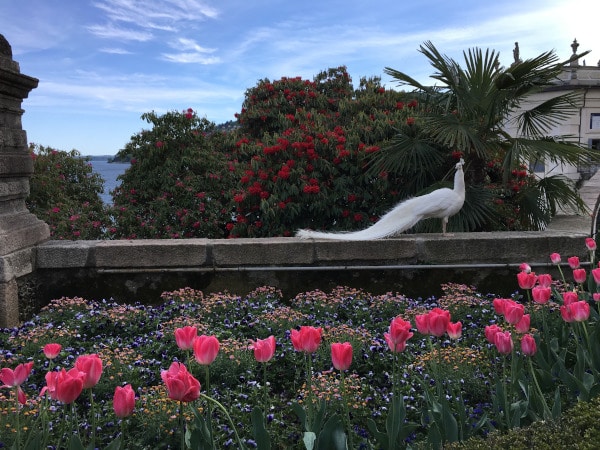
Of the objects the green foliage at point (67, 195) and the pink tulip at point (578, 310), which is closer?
the pink tulip at point (578, 310)

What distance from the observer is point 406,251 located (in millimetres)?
4414

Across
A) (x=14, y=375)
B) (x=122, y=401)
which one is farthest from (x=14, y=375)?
(x=122, y=401)

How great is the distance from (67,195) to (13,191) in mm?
6251

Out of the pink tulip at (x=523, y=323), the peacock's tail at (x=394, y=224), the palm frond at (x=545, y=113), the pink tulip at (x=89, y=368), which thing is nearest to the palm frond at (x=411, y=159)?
the palm frond at (x=545, y=113)

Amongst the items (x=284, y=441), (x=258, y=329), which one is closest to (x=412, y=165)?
(x=258, y=329)

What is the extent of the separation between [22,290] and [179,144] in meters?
4.67

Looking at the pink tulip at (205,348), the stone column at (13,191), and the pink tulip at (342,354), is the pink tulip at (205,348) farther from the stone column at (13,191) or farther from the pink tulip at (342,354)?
the stone column at (13,191)

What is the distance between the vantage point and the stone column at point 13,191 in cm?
376

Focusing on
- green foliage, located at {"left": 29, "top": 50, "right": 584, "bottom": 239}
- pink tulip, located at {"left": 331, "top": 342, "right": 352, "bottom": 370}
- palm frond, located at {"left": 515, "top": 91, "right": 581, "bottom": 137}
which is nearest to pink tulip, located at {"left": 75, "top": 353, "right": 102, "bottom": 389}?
pink tulip, located at {"left": 331, "top": 342, "right": 352, "bottom": 370}

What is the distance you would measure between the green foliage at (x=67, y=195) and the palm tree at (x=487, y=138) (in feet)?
14.6

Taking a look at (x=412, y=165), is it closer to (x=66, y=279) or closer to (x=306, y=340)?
(x=66, y=279)

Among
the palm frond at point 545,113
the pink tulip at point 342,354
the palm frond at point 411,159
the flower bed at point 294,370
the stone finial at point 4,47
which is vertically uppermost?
the stone finial at point 4,47

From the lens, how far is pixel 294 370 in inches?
118

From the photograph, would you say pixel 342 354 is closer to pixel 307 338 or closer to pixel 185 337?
pixel 307 338
